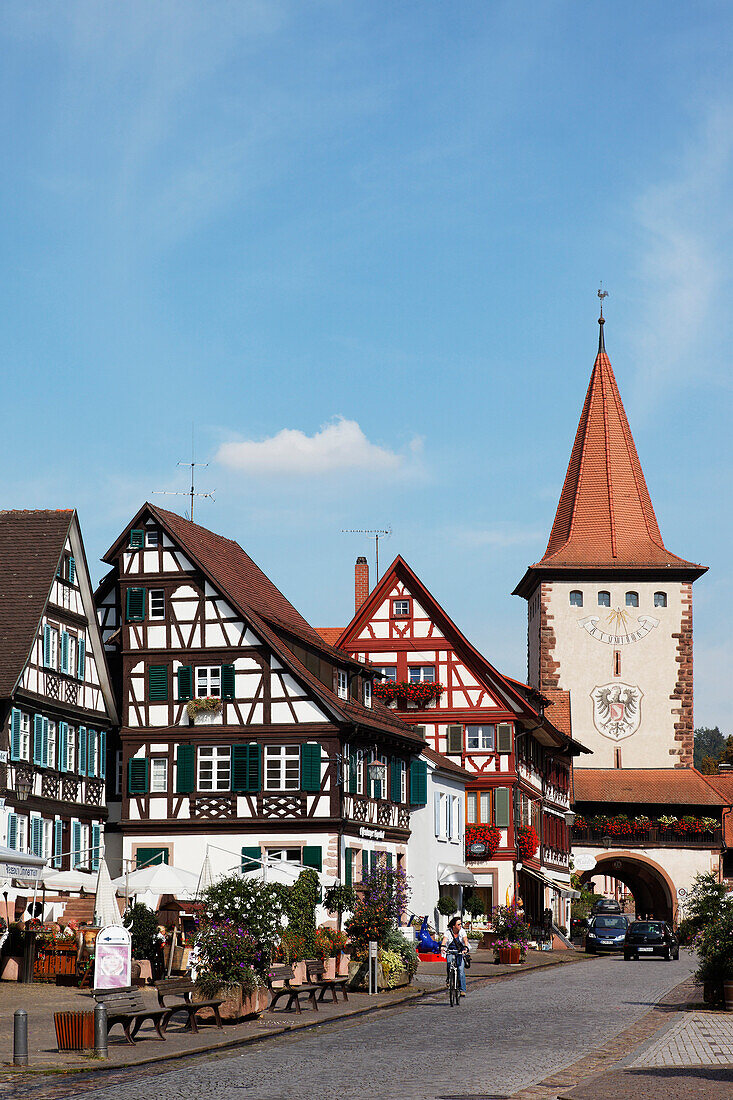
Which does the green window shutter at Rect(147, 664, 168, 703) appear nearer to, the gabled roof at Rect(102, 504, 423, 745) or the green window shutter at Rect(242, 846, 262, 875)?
the gabled roof at Rect(102, 504, 423, 745)

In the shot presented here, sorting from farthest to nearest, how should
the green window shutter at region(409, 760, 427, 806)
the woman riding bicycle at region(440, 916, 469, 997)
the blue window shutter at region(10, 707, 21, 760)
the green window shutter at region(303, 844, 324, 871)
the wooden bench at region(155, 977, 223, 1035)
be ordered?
the green window shutter at region(409, 760, 427, 806) < the green window shutter at region(303, 844, 324, 871) < the blue window shutter at region(10, 707, 21, 760) < the woman riding bicycle at region(440, 916, 469, 997) < the wooden bench at region(155, 977, 223, 1035)

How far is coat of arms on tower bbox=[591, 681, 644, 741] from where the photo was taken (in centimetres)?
7962

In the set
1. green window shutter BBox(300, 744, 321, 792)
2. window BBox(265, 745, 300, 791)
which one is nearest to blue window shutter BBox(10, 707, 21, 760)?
window BBox(265, 745, 300, 791)

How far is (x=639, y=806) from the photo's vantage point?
253 ft

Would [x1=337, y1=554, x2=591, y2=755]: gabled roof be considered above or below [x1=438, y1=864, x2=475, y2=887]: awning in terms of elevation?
above

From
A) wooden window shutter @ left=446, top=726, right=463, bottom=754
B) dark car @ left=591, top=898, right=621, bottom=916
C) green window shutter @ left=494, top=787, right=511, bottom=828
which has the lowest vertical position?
dark car @ left=591, top=898, right=621, bottom=916

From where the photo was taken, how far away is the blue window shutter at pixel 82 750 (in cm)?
4259

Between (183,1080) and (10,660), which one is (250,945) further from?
(10,660)

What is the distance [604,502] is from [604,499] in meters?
0.20

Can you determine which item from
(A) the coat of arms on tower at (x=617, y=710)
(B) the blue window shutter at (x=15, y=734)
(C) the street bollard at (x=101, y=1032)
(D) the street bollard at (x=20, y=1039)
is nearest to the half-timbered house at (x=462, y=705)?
(B) the blue window shutter at (x=15, y=734)

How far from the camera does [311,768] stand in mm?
43250

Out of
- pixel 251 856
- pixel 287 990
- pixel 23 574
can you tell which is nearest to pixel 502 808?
pixel 251 856

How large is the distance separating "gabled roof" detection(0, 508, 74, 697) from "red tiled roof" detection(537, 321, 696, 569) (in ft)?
139

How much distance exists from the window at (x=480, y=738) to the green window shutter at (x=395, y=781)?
7177mm
